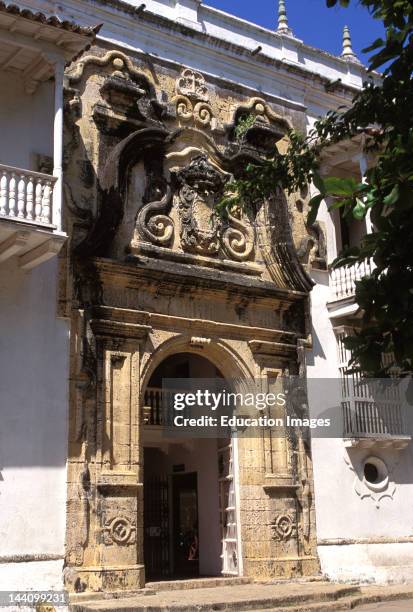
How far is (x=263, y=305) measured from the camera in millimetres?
14773

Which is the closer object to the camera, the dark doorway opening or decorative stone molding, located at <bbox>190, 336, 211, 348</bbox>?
decorative stone molding, located at <bbox>190, 336, 211, 348</bbox>

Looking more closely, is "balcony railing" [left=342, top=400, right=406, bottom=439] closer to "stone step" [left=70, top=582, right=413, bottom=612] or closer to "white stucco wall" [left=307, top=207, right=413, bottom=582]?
"white stucco wall" [left=307, top=207, right=413, bottom=582]

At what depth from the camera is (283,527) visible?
13859 millimetres

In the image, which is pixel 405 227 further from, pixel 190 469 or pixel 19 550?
pixel 190 469

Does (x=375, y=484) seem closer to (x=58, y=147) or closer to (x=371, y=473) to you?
(x=371, y=473)

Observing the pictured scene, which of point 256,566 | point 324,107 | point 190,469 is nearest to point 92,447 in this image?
point 256,566

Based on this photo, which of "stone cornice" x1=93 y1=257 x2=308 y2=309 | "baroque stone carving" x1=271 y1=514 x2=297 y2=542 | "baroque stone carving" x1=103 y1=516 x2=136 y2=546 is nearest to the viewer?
"baroque stone carving" x1=103 y1=516 x2=136 y2=546

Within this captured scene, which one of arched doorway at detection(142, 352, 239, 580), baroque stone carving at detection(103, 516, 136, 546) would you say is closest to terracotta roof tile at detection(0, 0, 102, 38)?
arched doorway at detection(142, 352, 239, 580)

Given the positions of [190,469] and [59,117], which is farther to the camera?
[190,469]

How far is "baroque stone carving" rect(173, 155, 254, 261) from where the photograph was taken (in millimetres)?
14422

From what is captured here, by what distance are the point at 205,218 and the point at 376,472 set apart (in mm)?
6074

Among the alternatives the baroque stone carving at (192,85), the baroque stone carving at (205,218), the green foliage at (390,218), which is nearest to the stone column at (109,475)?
the baroque stone carving at (205,218)

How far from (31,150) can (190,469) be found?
7.54 meters

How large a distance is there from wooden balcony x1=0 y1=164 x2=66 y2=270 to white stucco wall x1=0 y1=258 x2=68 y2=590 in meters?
0.88
